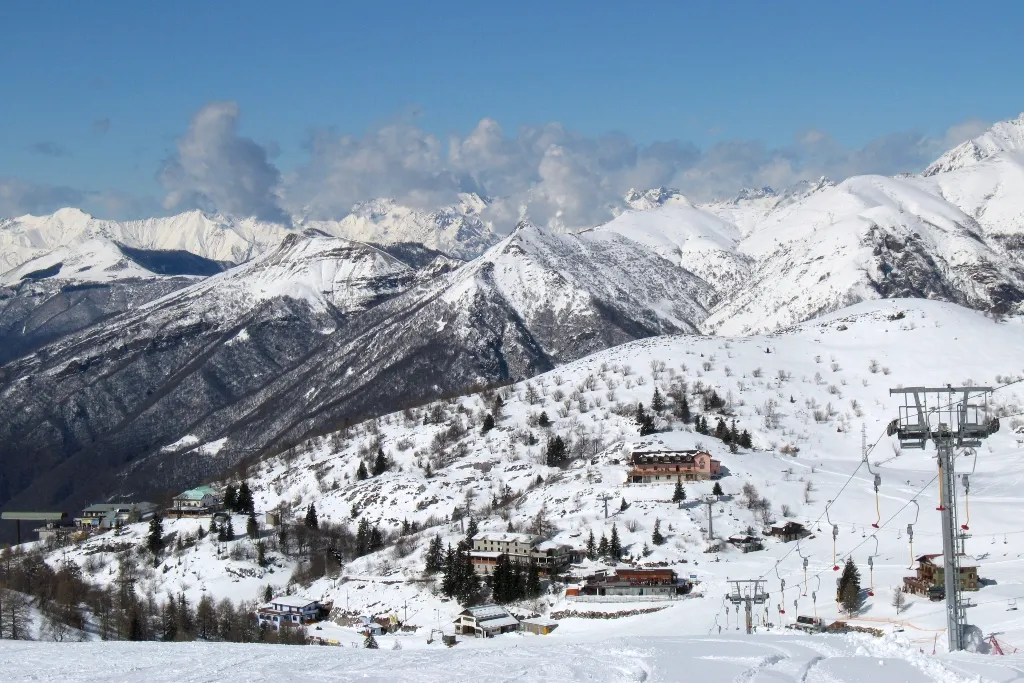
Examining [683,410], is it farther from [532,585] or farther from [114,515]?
[114,515]

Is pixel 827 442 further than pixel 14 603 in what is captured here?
Yes

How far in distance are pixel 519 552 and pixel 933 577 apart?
36491 mm

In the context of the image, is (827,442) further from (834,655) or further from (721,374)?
(834,655)

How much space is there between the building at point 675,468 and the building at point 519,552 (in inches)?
695

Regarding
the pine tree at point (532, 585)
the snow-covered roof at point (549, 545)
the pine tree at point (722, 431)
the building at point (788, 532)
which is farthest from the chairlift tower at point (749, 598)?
the pine tree at point (722, 431)

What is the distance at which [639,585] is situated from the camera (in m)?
84.8

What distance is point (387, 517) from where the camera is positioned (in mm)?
120250

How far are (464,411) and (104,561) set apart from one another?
175ft

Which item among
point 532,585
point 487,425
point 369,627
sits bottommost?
point 369,627

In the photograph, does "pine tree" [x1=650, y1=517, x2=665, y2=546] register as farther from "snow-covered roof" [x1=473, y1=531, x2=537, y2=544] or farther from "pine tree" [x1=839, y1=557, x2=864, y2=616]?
"pine tree" [x1=839, y1=557, x2=864, y2=616]

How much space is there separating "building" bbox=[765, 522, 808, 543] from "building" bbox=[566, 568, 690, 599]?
548 inches

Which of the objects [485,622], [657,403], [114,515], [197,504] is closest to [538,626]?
[485,622]

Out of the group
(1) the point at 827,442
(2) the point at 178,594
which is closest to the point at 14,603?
(2) the point at 178,594

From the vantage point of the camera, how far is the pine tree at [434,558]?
316 ft
